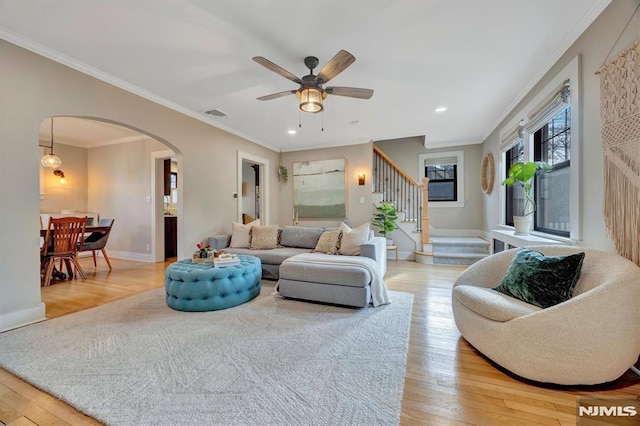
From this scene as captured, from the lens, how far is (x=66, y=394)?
4.86 ft

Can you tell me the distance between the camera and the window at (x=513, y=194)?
3960mm

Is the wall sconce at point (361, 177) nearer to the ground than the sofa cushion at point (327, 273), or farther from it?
farther from it

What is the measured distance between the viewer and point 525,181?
9.55 ft

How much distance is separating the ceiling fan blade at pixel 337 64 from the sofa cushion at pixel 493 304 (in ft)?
7.02

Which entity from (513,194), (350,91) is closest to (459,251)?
(513,194)

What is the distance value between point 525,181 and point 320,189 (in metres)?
3.92

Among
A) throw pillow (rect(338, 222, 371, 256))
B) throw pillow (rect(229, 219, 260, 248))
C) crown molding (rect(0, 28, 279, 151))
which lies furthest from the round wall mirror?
crown molding (rect(0, 28, 279, 151))

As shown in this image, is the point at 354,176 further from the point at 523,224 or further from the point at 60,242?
the point at 60,242

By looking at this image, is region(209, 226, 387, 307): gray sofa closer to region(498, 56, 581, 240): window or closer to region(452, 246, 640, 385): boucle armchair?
region(452, 246, 640, 385): boucle armchair

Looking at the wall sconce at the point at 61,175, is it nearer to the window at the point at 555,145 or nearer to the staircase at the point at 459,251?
the staircase at the point at 459,251

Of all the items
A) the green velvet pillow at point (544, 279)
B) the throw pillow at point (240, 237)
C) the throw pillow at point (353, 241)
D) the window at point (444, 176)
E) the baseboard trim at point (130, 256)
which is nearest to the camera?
the green velvet pillow at point (544, 279)

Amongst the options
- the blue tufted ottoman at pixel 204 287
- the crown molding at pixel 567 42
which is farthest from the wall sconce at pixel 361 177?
the blue tufted ottoman at pixel 204 287

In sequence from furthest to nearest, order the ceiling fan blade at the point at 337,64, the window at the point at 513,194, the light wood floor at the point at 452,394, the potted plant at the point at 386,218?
the potted plant at the point at 386,218, the window at the point at 513,194, the ceiling fan blade at the point at 337,64, the light wood floor at the point at 452,394

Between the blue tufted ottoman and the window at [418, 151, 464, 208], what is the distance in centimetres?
538
